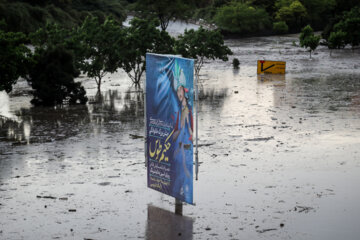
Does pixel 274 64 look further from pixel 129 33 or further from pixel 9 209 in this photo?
pixel 9 209

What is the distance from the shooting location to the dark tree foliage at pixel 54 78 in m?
30.1

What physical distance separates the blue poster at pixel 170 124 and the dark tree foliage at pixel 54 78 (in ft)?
58.5

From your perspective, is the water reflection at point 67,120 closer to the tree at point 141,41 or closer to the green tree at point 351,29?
the tree at point 141,41

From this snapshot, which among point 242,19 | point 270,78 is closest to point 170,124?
point 270,78

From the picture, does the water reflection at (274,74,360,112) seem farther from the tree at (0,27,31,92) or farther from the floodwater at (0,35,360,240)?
the tree at (0,27,31,92)

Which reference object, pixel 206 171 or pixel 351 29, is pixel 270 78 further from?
pixel 206 171

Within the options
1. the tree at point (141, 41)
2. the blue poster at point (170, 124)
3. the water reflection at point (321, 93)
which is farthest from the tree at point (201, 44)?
the blue poster at point (170, 124)

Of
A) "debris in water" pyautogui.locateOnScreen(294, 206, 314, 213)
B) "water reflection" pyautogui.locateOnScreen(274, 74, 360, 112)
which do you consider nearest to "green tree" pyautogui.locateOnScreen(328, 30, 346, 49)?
"water reflection" pyautogui.locateOnScreen(274, 74, 360, 112)

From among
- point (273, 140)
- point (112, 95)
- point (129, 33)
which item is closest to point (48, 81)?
point (112, 95)

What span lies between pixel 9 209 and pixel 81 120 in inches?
496

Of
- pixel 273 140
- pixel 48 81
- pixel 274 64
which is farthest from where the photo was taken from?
pixel 274 64

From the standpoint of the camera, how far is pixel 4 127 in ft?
81.4

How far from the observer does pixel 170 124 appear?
40.7ft

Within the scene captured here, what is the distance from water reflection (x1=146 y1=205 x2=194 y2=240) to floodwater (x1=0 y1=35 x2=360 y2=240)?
0.02 m
